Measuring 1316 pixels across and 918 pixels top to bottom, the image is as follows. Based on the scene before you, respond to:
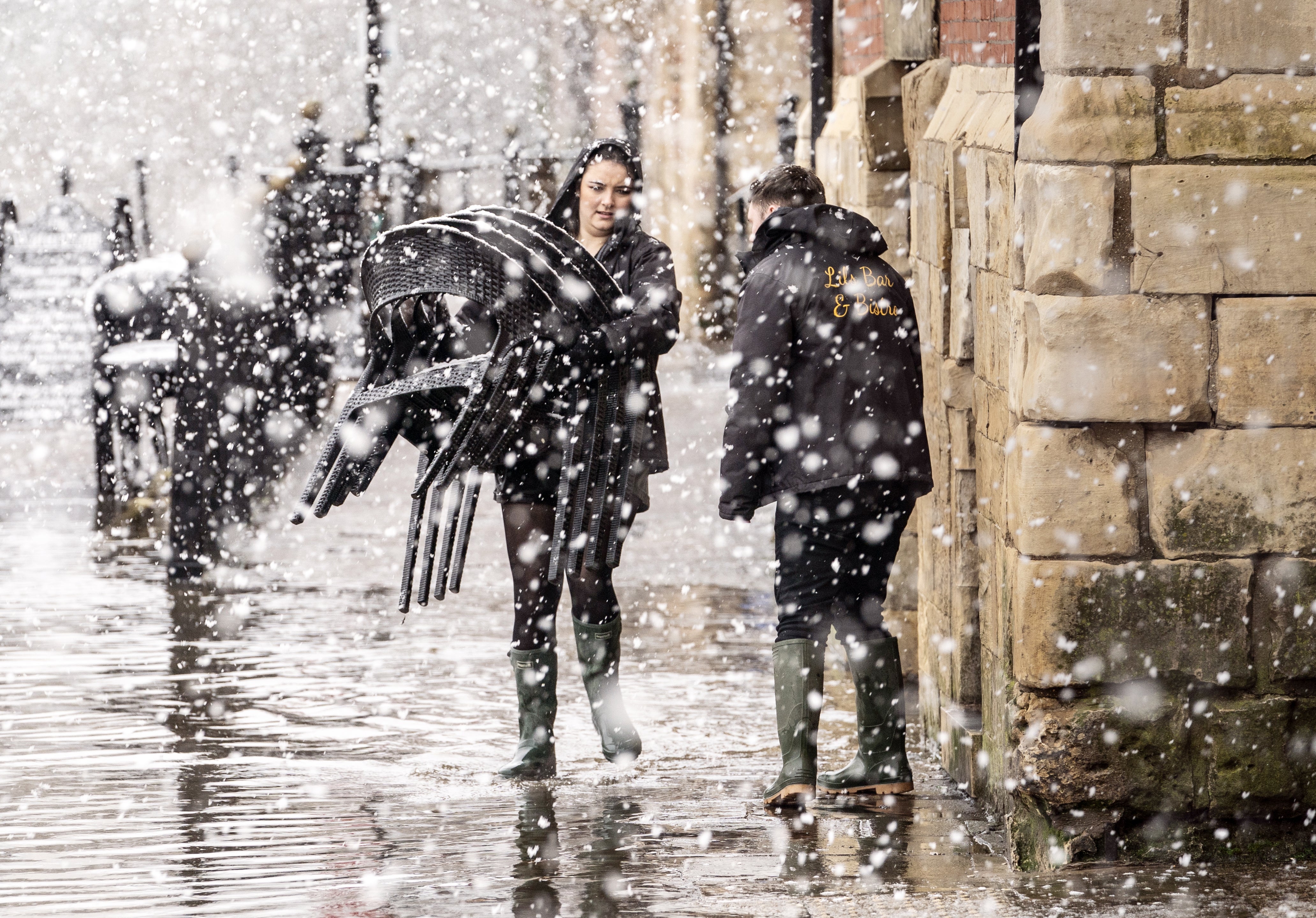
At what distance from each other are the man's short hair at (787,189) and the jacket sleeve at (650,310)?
33 centimetres

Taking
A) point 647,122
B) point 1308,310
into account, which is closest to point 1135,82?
point 1308,310

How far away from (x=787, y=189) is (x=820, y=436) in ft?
2.39

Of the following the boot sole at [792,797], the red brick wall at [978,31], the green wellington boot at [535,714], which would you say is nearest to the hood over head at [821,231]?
the red brick wall at [978,31]

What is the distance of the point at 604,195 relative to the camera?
556 cm

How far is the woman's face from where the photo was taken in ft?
18.2

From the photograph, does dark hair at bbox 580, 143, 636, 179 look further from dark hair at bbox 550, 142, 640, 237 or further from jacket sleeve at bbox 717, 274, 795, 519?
jacket sleeve at bbox 717, 274, 795, 519

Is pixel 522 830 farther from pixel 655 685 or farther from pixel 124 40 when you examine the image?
pixel 124 40

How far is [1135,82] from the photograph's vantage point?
14.6ft

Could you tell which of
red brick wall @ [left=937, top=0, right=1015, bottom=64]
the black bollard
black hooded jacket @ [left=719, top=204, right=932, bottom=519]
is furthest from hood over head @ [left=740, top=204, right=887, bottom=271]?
the black bollard

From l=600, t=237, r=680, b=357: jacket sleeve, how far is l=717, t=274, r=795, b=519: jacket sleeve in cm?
23

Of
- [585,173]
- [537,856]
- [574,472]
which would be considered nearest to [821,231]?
[585,173]

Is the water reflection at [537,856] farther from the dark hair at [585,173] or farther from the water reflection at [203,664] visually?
the dark hair at [585,173]

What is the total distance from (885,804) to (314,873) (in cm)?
170

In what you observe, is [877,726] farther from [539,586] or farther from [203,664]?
[203,664]
